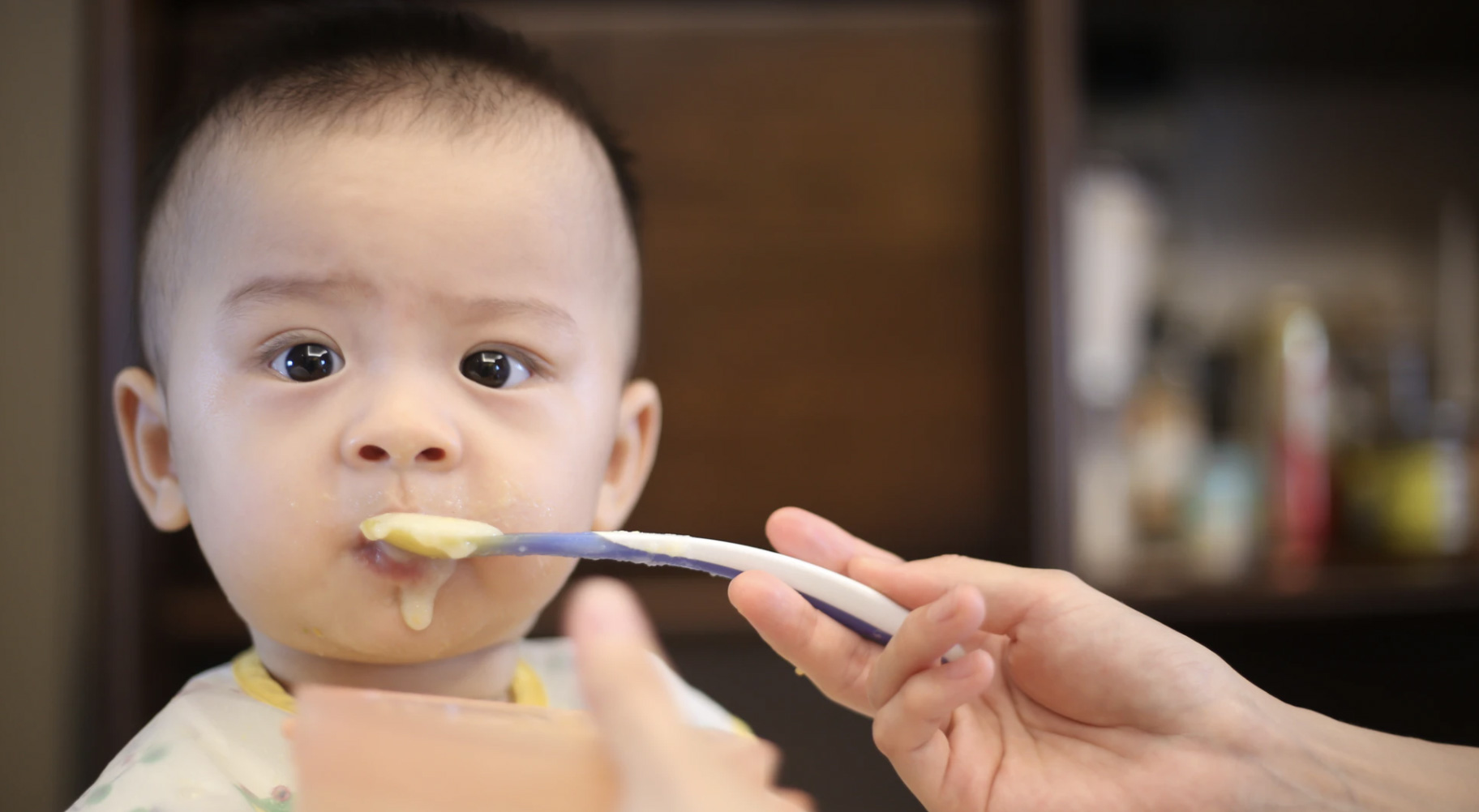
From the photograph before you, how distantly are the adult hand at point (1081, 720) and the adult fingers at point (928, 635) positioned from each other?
18 mm

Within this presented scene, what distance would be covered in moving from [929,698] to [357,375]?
253 millimetres

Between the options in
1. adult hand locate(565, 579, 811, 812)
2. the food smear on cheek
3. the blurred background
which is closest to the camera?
adult hand locate(565, 579, 811, 812)

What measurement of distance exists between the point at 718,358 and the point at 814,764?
0.39m

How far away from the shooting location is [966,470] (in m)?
0.98

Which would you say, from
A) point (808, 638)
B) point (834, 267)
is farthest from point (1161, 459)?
point (808, 638)

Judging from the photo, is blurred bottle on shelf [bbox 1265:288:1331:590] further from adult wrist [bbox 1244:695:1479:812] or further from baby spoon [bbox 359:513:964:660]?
baby spoon [bbox 359:513:964:660]

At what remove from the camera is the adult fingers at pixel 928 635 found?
1.25 ft

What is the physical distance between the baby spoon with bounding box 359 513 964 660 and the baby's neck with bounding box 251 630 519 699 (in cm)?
7

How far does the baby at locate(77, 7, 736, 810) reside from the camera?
0.38 meters

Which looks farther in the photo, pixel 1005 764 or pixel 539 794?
pixel 1005 764

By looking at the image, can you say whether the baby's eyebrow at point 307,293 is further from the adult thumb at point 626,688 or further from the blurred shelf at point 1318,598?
the blurred shelf at point 1318,598

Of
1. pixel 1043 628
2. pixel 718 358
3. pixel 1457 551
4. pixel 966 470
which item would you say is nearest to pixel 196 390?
pixel 1043 628

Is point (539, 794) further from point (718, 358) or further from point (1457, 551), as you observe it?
point (1457, 551)

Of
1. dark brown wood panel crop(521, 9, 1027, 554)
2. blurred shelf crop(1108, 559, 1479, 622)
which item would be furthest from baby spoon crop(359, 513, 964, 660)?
blurred shelf crop(1108, 559, 1479, 622)
